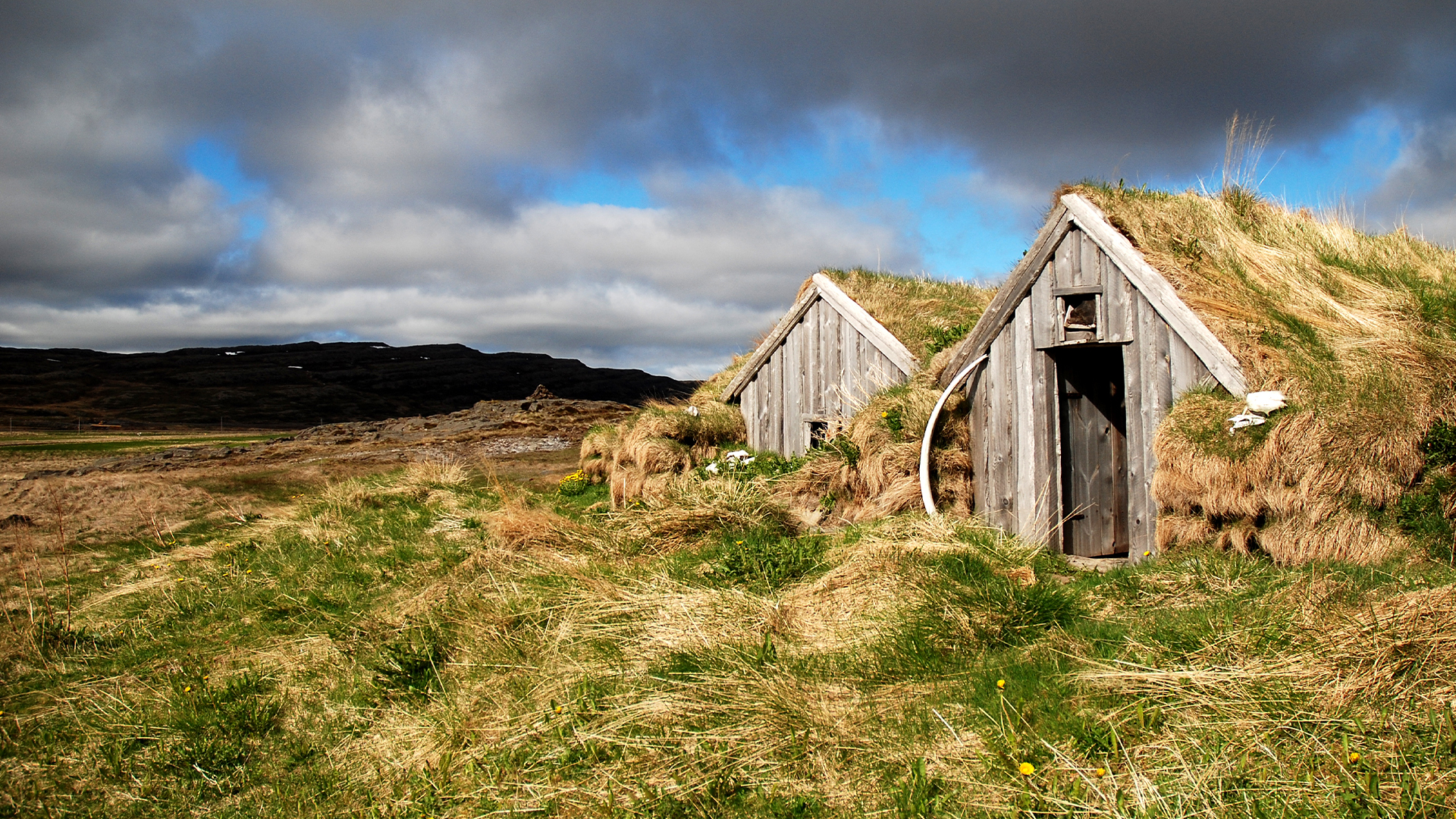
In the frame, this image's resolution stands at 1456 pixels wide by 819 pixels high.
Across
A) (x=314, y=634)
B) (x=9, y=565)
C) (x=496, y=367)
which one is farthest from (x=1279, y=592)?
(x=496, y=367)

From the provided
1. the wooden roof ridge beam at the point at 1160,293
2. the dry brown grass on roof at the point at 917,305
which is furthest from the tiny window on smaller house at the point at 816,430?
the wooden roof ridge beam at the point at 1160,293

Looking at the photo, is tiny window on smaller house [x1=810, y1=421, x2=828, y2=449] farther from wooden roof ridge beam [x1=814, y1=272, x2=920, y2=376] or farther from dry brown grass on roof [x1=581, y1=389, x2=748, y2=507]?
wooden roof ridge beam [x1=814, y1=272, x2=920, y2=376]

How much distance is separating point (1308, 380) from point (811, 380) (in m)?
6.76

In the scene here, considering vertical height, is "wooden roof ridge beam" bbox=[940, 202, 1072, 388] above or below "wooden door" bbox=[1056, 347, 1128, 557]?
above

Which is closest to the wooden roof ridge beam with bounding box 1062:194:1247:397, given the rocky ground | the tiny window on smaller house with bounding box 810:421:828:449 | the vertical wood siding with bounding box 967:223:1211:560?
the vertical wood siding with bounding box 967:223:1211:560

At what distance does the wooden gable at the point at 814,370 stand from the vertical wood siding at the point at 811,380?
11 mm

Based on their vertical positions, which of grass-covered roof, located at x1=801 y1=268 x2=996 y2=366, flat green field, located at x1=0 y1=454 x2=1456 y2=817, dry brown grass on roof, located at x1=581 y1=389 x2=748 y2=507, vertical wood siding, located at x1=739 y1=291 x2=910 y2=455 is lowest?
flat green field, located at x1=0 y1=454 x2=1456 y2=817

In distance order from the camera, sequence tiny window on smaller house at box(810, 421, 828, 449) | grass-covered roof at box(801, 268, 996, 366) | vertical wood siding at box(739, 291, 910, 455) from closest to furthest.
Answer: grass-covered roof at box(801, 268, 996, 366)
vertical wood siding at box(739, 291, 910, 455)
tiny window on smaller house at box(810, 421, 828, 449)

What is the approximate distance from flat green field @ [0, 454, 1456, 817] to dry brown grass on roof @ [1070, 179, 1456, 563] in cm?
40

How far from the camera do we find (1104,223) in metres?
7.71

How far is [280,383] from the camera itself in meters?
68.4

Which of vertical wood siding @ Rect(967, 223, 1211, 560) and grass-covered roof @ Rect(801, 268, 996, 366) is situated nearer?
vertical wood siding @ Rect(967, 223, 1211, 560)

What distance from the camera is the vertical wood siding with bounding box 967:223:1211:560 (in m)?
7.36

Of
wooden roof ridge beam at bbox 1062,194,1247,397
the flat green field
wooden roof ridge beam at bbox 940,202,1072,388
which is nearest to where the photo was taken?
→ the flat green field
